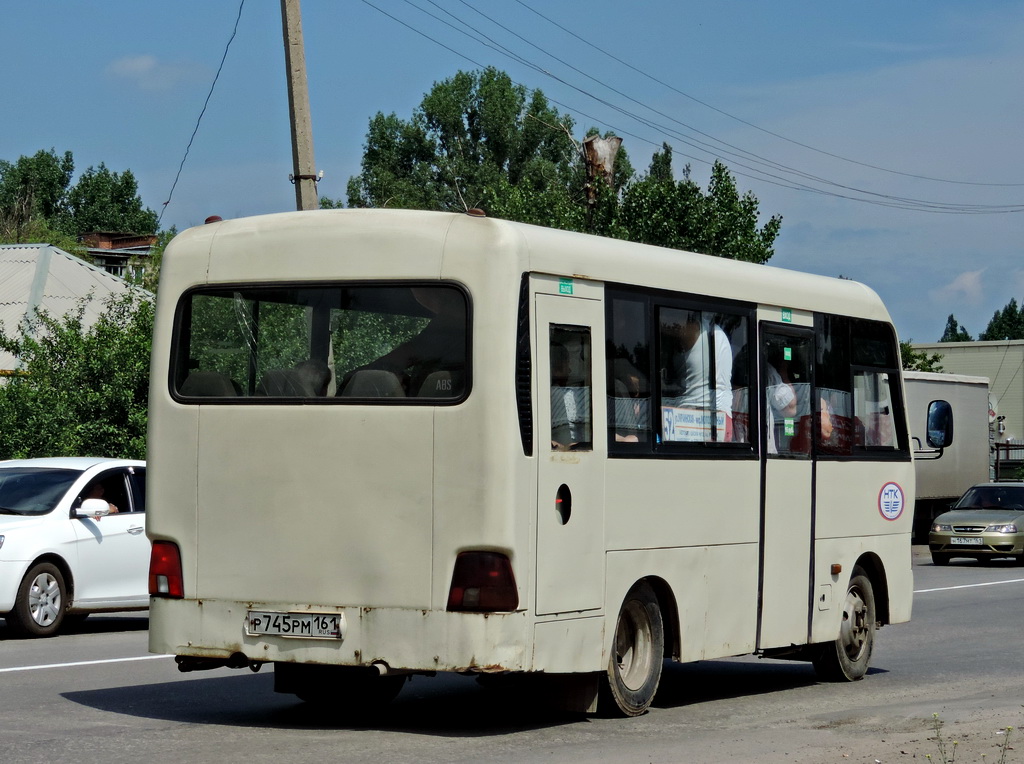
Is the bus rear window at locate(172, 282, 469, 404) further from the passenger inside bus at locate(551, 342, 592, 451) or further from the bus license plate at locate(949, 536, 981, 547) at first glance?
the bus license plate at locate(949, 536, 981, 547)

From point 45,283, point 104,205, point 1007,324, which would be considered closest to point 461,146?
point 104,205

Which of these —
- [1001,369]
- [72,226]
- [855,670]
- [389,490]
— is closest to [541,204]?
[1001,369]

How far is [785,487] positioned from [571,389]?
8.90 ft

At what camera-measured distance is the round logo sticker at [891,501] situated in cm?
1234

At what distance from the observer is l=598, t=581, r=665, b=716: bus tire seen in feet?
30.6

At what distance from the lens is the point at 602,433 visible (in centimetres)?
899

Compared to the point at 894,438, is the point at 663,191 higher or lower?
higher

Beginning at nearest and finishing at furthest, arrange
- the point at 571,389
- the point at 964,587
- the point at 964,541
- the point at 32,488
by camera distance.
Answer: the point at 571,389, the point at 32,488, the point at 964,587, the point at 964,541

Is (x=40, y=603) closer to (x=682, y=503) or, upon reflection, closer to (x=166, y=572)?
(x=166, y=572)

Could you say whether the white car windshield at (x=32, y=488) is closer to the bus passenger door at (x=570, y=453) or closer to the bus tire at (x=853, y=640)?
the bus tire at (x=853, y=640)

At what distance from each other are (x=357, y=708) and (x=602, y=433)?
247 centimetres

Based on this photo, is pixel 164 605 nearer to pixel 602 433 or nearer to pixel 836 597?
pixel 602 433

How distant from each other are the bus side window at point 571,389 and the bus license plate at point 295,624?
151cm

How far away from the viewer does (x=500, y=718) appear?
946 centimetres
